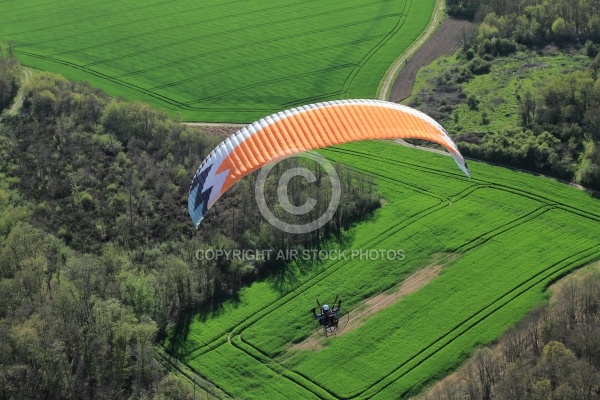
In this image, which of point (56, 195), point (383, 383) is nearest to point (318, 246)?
point (383, 383)

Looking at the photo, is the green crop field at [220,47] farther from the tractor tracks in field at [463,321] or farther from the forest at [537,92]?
the tractor tracks in field at [463,321]

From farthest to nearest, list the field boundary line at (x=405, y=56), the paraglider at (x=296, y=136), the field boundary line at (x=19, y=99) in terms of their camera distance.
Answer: the field boundary line at (x=405, y=56) → the field boundary line at (x=19, y=99) → the paraglider at (x=296, y=136)

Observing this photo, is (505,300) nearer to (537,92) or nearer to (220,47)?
(537,92)

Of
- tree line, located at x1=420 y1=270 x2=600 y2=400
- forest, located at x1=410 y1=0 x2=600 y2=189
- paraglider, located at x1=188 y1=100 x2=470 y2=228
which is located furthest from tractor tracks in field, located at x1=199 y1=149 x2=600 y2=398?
paraglider, located at x1=188 y1=100 x2=470 y2=228

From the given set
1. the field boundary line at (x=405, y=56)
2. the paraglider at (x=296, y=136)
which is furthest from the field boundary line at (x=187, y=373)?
the field boundary line at (x=405, y=56)

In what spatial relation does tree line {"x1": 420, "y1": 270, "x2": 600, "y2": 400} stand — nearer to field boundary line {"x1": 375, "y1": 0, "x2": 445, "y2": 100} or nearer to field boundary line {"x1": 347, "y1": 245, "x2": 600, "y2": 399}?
field boundary line {"x1": 347, "y1": 245, "x2": 600, "y2": 399}
